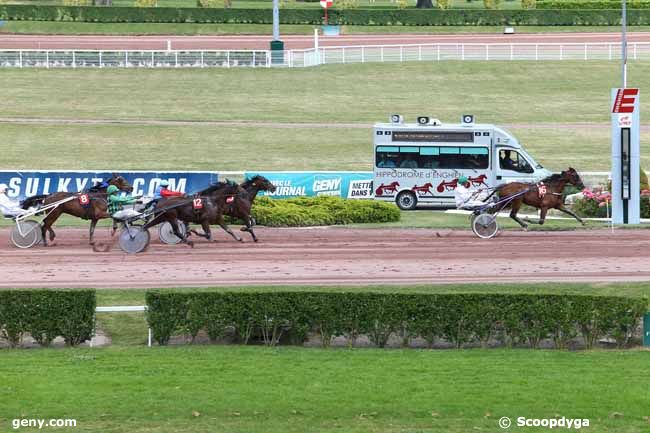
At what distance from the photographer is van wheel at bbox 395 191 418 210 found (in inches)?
A: 1270

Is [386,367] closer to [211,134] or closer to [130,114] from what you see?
[211,134]

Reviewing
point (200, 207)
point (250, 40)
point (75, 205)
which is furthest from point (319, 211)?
point (250, 40)

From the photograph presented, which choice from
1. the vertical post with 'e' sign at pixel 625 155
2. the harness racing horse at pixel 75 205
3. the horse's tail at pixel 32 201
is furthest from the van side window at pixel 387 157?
the horse's tail at pixel 32 201

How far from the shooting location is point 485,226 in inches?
1012

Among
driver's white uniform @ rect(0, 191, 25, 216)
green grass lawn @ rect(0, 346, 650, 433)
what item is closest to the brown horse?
driver's white uniform @ rect(0, 191, 25, 216)

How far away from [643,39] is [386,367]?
173ft

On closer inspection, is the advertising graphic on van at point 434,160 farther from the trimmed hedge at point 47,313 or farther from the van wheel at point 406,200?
the trimmed hedge at point 47,313

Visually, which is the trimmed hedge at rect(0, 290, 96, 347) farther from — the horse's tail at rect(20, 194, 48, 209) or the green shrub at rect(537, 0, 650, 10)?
Answer: the green shrub at rect(537, 0, 650, 10)

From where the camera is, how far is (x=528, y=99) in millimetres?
51875

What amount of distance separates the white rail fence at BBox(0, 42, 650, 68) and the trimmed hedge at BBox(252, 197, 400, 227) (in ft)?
93.2

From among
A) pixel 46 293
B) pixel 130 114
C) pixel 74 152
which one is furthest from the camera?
pixel 130 114

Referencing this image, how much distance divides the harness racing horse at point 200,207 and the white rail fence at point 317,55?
3251cm

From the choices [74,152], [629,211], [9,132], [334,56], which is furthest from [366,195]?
[334,56]

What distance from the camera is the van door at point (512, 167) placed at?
106ft
